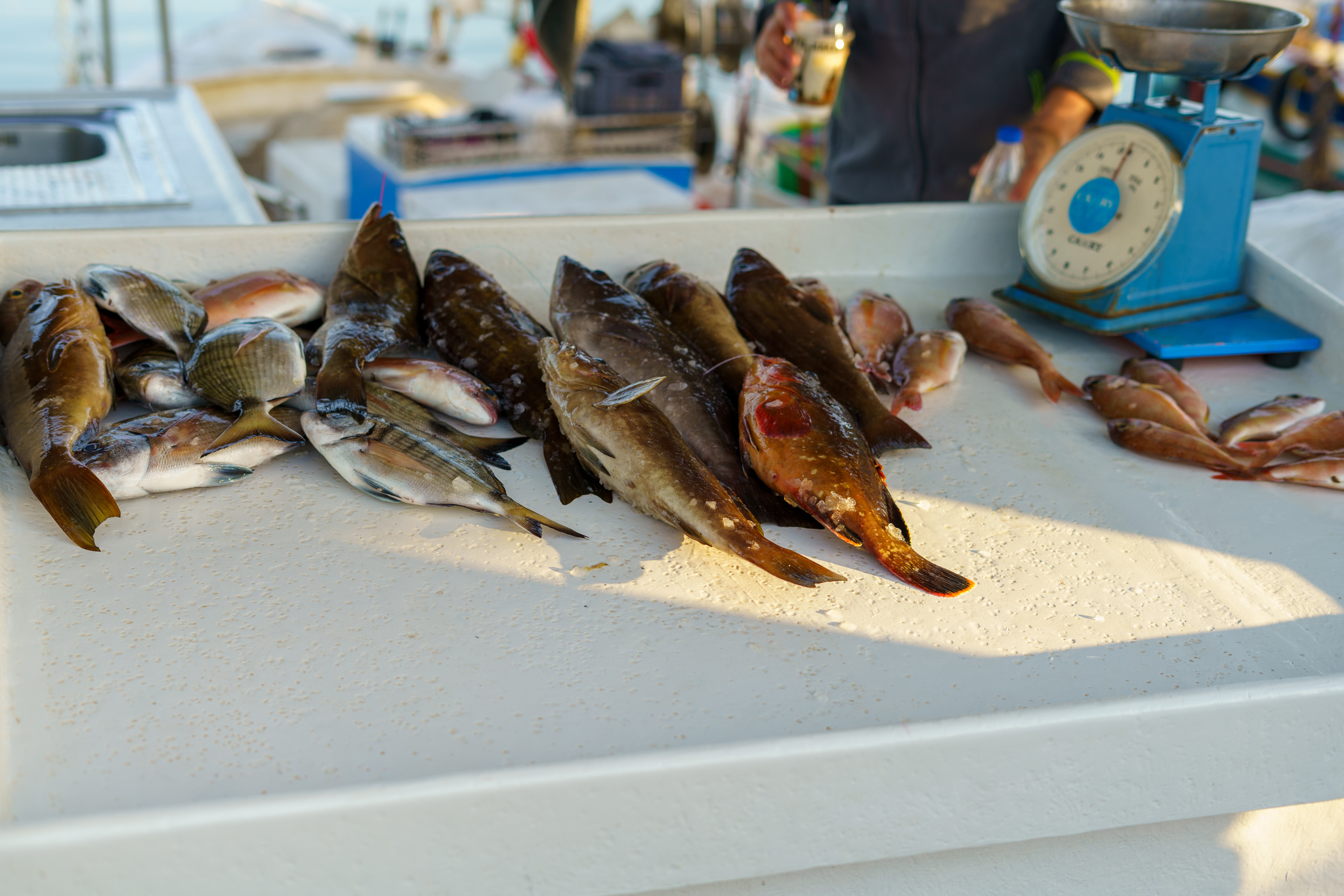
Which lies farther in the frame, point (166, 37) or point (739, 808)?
point (166, 37)

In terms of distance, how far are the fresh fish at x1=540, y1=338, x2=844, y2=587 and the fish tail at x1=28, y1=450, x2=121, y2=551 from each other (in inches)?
22.0

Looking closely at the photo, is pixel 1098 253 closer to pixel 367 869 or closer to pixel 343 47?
pixel 367 869

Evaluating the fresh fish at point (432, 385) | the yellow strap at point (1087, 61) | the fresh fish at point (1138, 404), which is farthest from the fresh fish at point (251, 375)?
the yellow strap at point (1087, 61)

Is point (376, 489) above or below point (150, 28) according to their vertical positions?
below

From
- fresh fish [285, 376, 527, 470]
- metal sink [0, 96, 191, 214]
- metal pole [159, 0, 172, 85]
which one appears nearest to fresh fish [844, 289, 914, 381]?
fresh fish [285, 376, 527, 470]

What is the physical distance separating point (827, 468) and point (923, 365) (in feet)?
1.59

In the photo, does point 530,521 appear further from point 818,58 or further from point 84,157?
point 84,157

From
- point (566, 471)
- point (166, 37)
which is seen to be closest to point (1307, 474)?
point (566, 471)

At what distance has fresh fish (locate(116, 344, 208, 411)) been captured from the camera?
1422 millimetres

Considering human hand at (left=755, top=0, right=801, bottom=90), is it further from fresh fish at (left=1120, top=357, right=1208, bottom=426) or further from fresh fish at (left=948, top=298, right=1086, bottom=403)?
fresh fish at (left=1120, top=357, right=1208, bottom=426)

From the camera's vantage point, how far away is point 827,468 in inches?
51.7

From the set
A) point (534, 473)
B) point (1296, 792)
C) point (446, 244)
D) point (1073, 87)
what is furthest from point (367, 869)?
point (1073, 87)

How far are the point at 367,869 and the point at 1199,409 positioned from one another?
4.64 feet

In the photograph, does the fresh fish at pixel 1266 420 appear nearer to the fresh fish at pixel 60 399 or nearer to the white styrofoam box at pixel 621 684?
the white styrofoam box at pixel 621 684
